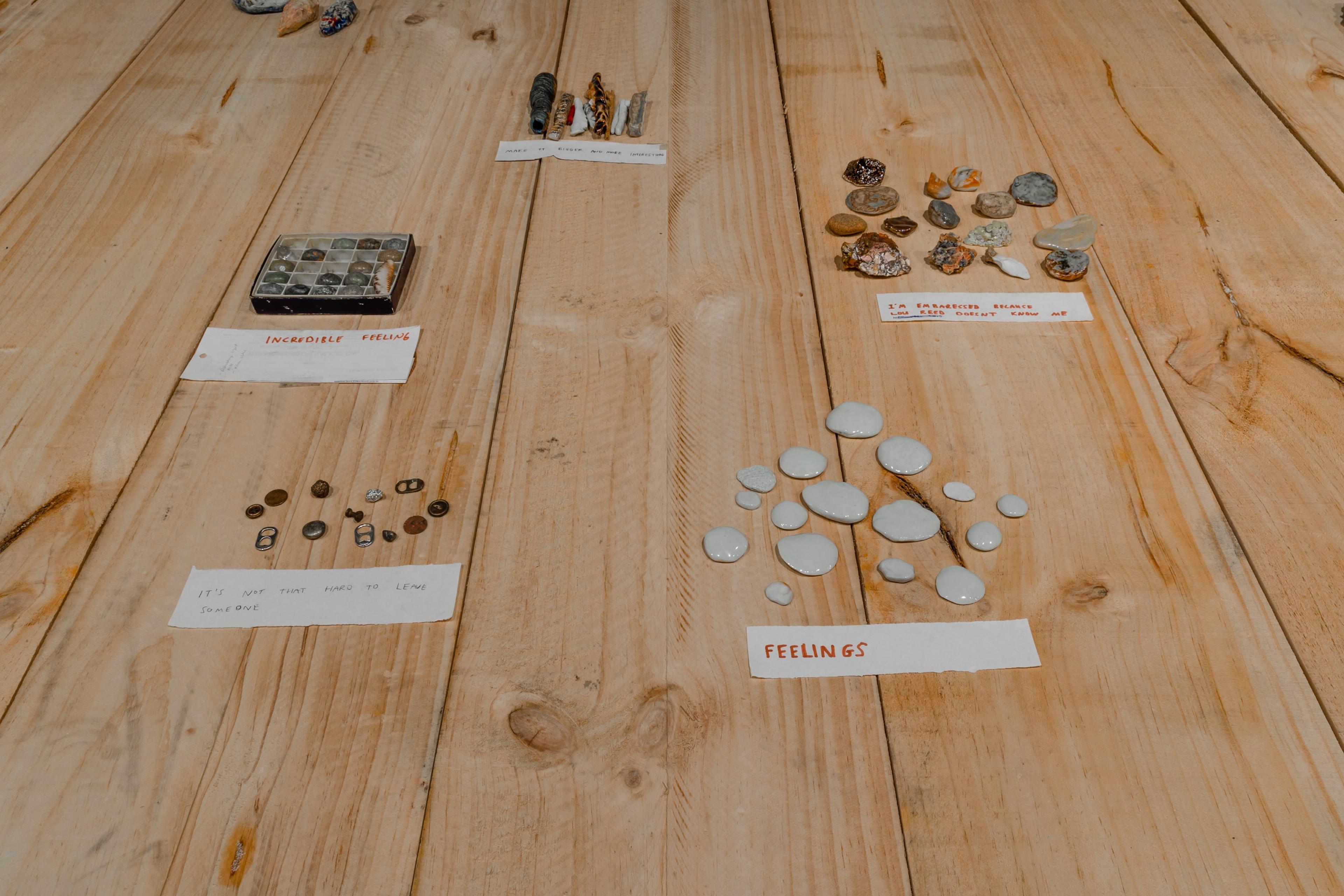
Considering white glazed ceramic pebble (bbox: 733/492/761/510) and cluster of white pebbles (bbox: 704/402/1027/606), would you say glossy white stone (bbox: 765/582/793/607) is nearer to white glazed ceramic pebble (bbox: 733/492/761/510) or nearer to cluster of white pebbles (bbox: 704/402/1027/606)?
cluster of white pebbles (bbox: 704/402/1027/606)

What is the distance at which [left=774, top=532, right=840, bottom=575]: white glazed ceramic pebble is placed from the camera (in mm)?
1062

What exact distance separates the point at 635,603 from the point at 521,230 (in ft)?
2.45

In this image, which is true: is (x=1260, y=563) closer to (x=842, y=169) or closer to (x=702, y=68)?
(x=842, y=169)

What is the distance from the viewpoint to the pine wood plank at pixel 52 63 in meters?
1.71

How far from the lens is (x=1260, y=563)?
3.55 feet

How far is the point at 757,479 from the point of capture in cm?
115

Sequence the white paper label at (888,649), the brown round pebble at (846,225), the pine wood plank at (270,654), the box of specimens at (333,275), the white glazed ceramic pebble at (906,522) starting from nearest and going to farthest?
the pine wood plank at (270,654) → the white paper label at (888,649) → the white glazed ceramic pebble at (906,522) → the box of specimens at (333,275) → the brown round pebble at (846,225)

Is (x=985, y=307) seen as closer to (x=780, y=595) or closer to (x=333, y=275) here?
(x=780, y=595)

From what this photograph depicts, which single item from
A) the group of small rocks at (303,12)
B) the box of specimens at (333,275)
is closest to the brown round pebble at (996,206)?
the box of specimens at (333,275)

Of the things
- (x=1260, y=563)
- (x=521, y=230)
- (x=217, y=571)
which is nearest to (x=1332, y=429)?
(x=1260, y=563)

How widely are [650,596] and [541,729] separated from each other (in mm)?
195

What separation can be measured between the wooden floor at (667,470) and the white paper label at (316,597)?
2 cm

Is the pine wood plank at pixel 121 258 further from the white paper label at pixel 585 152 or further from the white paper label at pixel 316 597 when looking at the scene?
the white paper label at pixel 585 152

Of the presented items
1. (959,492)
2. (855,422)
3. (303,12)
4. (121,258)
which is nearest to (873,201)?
(855,422)
